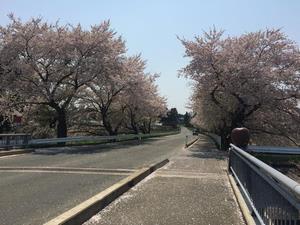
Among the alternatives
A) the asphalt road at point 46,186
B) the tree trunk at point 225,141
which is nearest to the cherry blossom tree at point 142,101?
the tree trunk at point 225,141

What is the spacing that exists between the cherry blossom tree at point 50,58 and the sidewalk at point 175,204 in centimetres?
2561

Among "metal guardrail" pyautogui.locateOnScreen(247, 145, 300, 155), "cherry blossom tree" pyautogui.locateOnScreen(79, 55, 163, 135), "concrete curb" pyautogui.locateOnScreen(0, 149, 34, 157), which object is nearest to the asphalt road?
"concrete curb" pyautogui.locateOnScreen(0, 149, 34, 157)

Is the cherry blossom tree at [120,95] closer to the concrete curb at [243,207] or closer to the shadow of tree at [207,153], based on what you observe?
the shadow of tree at [207,153]

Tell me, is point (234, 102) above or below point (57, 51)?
below

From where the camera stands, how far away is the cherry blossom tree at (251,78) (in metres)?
33.4

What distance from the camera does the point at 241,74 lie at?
33.3 meters

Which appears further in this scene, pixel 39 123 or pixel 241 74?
pixel 39 123

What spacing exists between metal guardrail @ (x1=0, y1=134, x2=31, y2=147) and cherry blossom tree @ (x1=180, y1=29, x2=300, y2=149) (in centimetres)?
1440

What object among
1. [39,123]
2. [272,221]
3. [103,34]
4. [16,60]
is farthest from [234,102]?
[272,221]

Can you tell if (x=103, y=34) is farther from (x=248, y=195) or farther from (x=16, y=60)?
(x=248, y=195)

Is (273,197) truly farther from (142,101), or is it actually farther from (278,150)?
(142,101)

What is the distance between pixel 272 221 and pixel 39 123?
46411 millimetres

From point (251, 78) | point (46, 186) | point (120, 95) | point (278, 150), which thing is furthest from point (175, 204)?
point (120, 95)

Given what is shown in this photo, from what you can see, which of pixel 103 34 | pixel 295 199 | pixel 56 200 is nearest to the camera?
pixel 295 199
